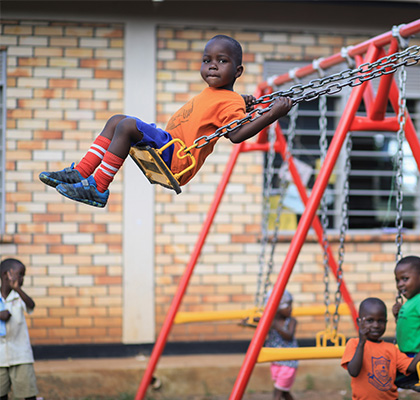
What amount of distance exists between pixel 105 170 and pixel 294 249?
1291mm

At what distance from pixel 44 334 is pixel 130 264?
39.5 inches

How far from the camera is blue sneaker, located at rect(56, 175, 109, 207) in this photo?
229 centimetres

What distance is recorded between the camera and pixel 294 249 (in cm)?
326

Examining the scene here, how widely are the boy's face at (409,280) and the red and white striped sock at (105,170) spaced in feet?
5.98

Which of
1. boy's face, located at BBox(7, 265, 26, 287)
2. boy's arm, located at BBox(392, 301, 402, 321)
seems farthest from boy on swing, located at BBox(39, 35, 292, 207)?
boy's face, located at BBox(7, 265, 26, 287)

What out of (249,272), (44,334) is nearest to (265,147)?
(249,272)

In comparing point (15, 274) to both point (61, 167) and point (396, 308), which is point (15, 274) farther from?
point (396, 308)

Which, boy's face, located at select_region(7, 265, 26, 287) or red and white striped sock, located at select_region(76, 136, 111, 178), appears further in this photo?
boy's face, located at select_region(7, 265, 26, 287)

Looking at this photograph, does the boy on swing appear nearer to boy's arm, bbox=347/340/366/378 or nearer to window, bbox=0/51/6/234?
boy's arm, bbox=347/340/366/378

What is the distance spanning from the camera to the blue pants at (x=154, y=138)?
2.43m

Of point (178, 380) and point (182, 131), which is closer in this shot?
point (182, 131)

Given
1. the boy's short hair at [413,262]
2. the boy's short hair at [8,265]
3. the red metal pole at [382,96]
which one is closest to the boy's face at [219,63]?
the red metal pole at [382,96]

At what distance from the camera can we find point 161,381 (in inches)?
209

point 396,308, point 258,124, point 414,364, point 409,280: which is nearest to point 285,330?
point 396,308
